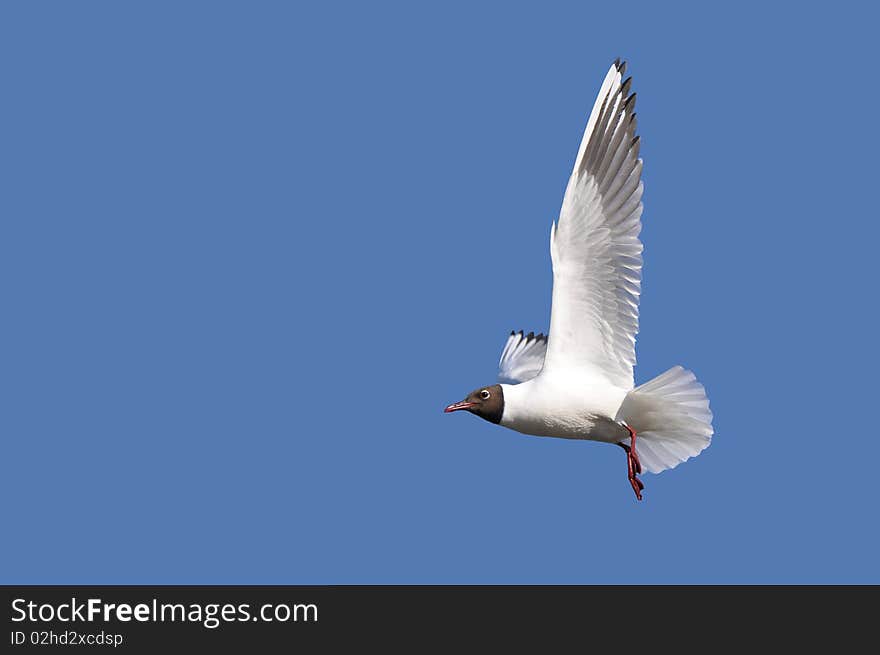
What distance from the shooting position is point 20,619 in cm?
955

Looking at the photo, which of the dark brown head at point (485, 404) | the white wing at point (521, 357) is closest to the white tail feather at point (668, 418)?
the dark brown head at point (485, 404)

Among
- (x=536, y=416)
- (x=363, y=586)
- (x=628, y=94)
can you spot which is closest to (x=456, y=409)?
(x=536, y=416)

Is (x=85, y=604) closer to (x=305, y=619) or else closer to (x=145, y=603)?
(x=145, y=603)

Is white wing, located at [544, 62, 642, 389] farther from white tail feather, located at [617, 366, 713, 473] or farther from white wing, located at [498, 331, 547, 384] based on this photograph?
white wing, located at [498, 331, 547, 384]

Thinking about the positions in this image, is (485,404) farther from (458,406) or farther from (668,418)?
(668,418)

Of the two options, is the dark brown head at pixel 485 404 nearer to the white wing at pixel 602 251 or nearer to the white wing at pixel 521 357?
the white wing at pixel 602 251

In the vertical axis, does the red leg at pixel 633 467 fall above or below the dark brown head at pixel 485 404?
below

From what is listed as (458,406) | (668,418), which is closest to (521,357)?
(458,406)

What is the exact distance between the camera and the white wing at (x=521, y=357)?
1173 cm

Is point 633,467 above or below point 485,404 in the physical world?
below

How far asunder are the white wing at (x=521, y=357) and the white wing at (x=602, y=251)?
1612 mm

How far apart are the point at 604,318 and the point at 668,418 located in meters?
0.72

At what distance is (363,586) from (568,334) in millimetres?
1900

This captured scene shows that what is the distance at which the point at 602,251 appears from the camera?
32.5 feet
